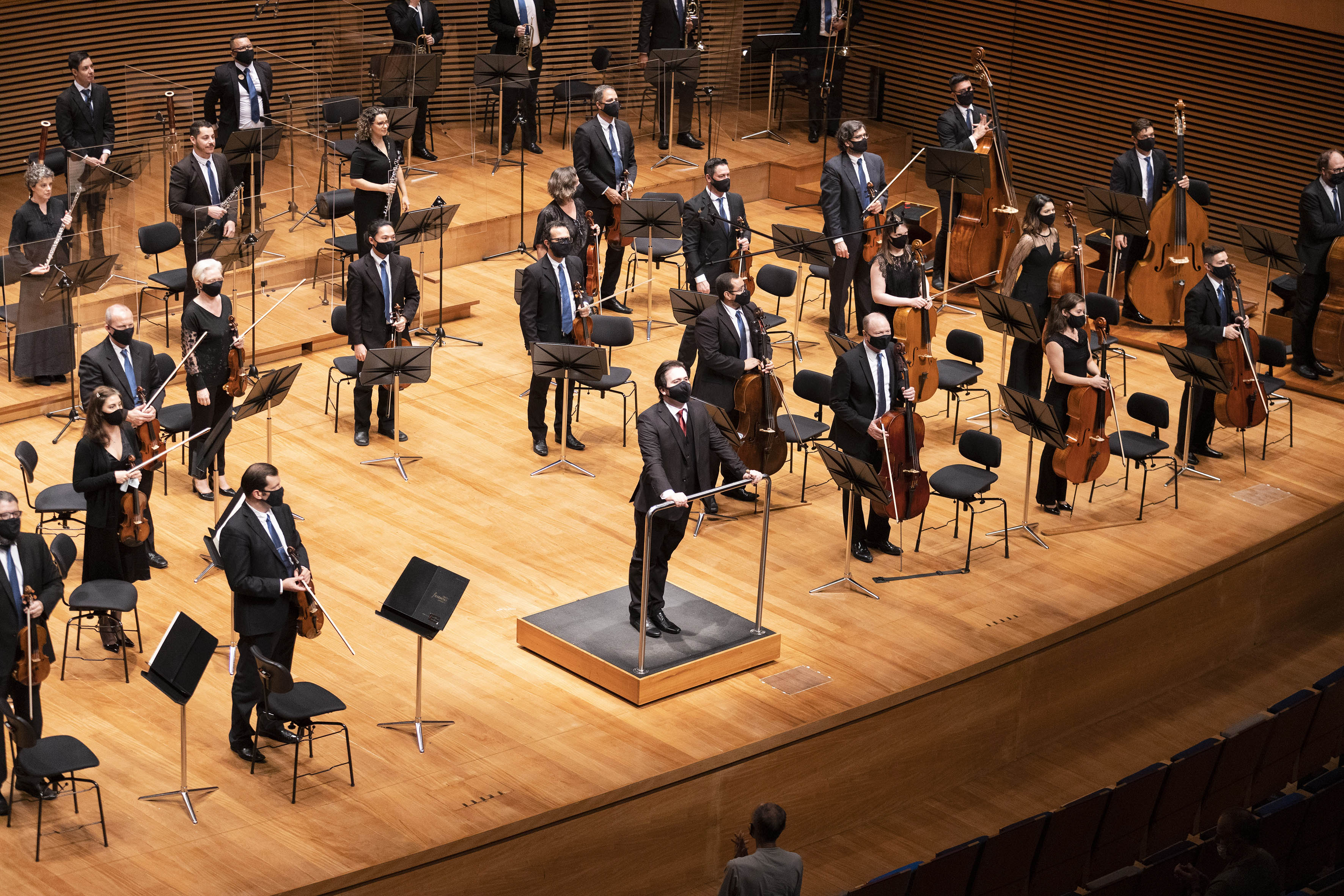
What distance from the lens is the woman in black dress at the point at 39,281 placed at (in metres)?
10.5

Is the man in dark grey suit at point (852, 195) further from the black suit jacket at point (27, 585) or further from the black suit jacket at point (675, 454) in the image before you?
the black suit jacket at point (27, 585)

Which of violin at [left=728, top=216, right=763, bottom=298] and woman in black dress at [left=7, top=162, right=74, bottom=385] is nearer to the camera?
woman in black dress at [left=7, top=162, right=74, bottom=385]

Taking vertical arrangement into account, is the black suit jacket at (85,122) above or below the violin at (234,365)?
above

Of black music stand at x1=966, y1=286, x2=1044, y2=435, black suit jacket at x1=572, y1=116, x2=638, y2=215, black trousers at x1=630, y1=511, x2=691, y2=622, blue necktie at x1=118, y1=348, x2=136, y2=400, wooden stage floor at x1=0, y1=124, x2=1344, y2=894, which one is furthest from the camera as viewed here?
black suit jacket at x1=572, y1=116, x2=638, y2=215

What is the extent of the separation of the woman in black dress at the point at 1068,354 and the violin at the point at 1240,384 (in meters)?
1.14

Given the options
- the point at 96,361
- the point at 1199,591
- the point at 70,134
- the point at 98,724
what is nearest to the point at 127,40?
the point at 70,134

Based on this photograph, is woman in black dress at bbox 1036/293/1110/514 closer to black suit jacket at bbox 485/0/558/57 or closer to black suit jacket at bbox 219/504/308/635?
black suit jacket at bbox 219/504/308/635

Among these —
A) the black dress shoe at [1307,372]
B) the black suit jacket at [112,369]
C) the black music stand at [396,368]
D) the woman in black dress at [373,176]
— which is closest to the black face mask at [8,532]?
the black suit jacket at [112,369]

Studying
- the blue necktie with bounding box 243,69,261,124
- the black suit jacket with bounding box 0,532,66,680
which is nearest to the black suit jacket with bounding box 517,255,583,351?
the blue necktie with bounding box 243,69,261,124

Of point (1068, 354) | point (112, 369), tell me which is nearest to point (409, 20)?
point (112, 369)

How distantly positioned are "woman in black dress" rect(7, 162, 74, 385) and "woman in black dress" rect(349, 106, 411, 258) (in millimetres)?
1877

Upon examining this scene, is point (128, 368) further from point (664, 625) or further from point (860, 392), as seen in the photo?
point (860, 392)

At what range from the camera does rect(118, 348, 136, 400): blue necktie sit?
8.94m

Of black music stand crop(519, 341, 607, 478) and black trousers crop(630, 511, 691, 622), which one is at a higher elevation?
black music stand crop(519, 341, 607, 478)
